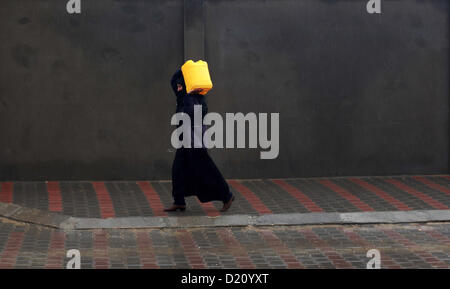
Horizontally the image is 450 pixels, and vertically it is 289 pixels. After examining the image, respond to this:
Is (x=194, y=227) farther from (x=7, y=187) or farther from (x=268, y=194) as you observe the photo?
(x=7, y=187)

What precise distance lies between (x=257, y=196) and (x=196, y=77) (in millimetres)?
2111

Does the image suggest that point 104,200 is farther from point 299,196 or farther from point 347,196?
point 347,196

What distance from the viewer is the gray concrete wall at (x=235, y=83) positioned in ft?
39.0

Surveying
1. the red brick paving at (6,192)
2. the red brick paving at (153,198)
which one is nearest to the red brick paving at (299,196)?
the red brick paving at (153,198)

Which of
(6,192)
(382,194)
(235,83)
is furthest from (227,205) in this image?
(6,192)

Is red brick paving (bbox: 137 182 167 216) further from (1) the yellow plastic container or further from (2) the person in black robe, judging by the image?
(1) the yellow plastic container

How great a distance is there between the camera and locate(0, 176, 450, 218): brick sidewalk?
10266mm

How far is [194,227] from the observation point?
9523 millimetres

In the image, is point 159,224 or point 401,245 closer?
point 401,245

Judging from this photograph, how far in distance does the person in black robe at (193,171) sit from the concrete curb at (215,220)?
311mm

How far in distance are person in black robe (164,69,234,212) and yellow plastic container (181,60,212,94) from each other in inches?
3.8

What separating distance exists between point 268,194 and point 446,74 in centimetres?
339

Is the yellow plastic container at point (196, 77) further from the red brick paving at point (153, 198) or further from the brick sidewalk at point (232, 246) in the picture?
the brick sidewalk at point (232, 246)
